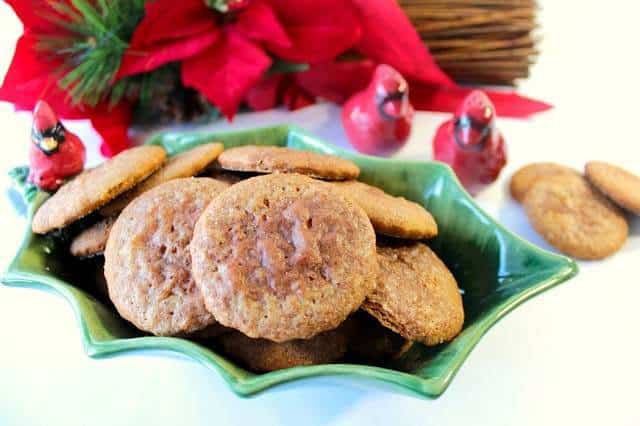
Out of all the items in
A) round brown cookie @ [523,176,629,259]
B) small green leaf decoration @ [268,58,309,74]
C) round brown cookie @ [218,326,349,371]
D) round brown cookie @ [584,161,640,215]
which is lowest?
round brown cookie @ [523,176,629,259]

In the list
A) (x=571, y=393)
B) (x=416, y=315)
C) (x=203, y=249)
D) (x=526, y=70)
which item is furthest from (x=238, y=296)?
(x=526, y=70)

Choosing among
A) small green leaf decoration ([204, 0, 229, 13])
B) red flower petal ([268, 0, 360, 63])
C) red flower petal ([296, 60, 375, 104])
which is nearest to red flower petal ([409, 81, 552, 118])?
red flower petal ([296, 60, 375, 104])

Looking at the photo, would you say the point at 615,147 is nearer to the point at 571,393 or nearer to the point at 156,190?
the point at 571,393

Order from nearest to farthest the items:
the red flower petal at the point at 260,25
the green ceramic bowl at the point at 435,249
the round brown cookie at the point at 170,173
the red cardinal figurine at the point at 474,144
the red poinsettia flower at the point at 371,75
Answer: the green ceramic bowl at the point at 435,249
the round brown cookie at the point at 170,173
the red cardinal figurine at the point at 474,144
the red flower petal at the point at 260,25
the red poinsettia flower at the point at 371,75

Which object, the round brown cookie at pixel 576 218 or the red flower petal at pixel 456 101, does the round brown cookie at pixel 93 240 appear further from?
the red flower petal at pixel 456 101

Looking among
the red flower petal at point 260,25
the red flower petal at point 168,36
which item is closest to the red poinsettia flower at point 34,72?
the red flower petal at point 168,36

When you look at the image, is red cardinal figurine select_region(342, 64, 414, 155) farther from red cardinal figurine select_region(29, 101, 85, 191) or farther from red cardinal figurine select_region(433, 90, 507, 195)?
red cardinal figurine select_region(29, 101, 85, 191)

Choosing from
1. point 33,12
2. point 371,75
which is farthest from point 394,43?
point 33,12
